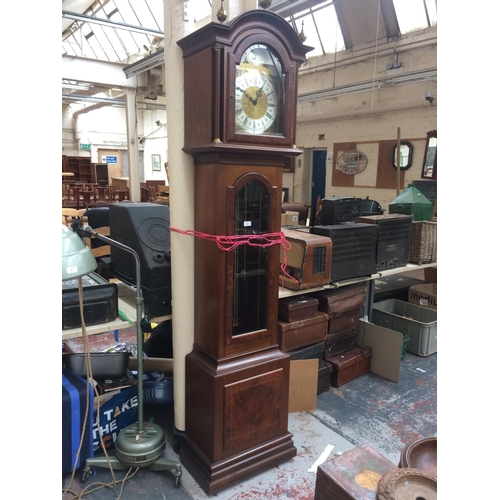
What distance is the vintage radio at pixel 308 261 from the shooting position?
2525mm

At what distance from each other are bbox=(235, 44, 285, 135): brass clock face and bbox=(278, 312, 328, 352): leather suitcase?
1211 millimetres

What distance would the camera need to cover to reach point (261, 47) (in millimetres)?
1755

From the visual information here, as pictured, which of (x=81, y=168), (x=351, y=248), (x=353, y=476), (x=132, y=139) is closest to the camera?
(x=353, y=476)

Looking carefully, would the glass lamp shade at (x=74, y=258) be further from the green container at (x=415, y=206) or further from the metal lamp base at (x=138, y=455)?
the green container at (x=415, y=206)

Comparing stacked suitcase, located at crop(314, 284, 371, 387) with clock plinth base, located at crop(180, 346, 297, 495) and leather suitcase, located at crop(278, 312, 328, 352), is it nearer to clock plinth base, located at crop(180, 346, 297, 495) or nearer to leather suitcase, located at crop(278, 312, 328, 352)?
leather suitcase, located at crop(278, 312, 328, 352)

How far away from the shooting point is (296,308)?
2.57 metres

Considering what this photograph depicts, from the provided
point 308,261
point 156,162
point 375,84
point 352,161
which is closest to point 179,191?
point 308,261

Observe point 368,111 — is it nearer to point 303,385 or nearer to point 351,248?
point 351,248

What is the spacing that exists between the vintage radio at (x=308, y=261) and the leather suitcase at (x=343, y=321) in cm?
34

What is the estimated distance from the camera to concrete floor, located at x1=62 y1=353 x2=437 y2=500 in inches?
74.5

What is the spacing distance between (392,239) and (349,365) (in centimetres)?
96

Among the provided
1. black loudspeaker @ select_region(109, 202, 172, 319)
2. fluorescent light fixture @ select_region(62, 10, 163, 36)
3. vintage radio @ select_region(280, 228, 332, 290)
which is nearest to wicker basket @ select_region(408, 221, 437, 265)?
vintage radio @ select_region(280, 228, 332, 290)

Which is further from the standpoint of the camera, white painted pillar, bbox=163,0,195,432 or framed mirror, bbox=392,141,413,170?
framed mirror, bbox=392,141,413,170

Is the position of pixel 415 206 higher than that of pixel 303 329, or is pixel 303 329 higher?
pixel 415 206
